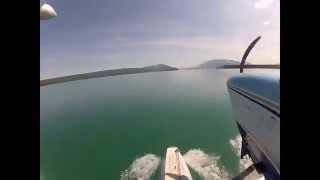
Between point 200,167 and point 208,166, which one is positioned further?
point 208,166

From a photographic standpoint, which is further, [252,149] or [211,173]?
[211,173]

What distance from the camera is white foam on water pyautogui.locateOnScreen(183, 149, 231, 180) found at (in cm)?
487

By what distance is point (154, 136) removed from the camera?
866 cm

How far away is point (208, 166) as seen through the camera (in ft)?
18.9

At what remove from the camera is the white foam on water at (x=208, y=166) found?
192 inches
